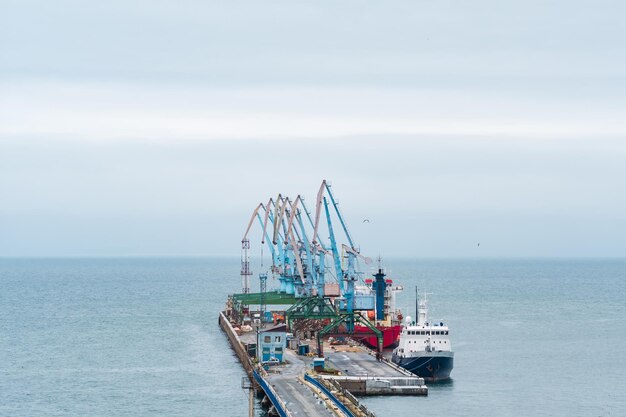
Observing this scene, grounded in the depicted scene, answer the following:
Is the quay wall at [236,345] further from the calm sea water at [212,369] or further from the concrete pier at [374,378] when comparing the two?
the concrete pier at [374,378]

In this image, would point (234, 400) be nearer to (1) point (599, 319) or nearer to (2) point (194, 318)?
(2) point (194, 318)

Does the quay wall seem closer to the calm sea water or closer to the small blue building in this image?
the calm sea water

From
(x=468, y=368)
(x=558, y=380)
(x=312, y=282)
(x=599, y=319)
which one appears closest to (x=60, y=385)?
(x=468, y=368)

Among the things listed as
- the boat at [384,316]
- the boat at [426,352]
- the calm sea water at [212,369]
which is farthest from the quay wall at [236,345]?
the boat at [426,352]

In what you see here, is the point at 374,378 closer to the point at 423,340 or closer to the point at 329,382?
the point at 329,382

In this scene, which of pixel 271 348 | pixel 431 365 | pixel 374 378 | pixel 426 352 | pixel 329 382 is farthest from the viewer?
pixel 426 352

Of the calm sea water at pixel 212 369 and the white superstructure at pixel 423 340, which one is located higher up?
the white superstructure at pixel 423 340

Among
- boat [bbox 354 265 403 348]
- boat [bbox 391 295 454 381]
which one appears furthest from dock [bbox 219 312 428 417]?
boat [bbox 354 265 403 348]

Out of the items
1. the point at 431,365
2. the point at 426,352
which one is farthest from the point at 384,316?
the point at 431,365
